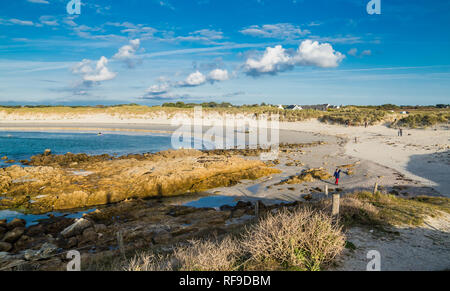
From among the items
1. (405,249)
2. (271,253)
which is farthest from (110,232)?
(405,249)

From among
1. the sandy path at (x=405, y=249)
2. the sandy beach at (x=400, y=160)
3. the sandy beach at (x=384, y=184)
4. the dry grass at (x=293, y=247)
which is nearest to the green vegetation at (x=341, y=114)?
the sandy beach at (x=400, y=160)

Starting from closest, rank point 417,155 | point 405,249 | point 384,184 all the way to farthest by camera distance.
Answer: point 405,249, point 384,184, point 417,155

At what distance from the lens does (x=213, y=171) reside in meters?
21.6

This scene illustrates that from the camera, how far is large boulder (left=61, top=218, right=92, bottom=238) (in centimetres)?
1136

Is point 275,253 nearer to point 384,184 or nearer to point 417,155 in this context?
point 384,184

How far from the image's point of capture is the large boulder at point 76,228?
37.3 ft

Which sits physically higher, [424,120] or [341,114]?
[341,114]

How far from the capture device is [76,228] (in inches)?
456

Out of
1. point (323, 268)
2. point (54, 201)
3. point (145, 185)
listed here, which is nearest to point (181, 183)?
point (145, 185)

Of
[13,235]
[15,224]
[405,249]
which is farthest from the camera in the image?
[15,224]

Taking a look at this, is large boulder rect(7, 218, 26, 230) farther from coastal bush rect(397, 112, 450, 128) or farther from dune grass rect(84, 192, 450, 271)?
coastal bush rect(397, 112, 450, 128)
